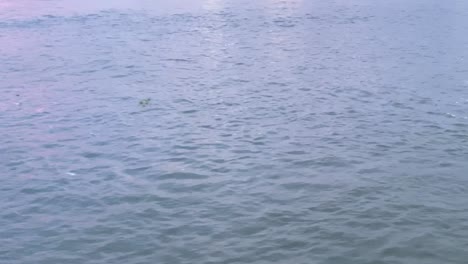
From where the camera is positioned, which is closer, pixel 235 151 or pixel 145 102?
pixel 235 151

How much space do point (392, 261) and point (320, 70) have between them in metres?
20.6

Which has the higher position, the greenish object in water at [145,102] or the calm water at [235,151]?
the greenish object in water at [145,102]

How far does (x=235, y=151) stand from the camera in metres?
21.8

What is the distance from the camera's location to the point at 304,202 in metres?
17.8

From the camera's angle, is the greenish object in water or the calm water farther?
the greenish object in water

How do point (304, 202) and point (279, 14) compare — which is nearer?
point (304, 202)

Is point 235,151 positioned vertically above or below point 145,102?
below

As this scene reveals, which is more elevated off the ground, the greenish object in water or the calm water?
the greenish object in water

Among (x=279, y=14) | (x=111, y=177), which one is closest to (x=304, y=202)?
(x=111, y=177)

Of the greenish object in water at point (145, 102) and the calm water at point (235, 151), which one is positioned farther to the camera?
the greenish object in water at point (145, 102)

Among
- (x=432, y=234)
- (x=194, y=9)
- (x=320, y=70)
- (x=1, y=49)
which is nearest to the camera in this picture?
(x=432, y=234)

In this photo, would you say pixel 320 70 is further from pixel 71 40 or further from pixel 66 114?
pixel 71 40

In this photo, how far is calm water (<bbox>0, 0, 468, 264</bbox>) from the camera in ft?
51.5

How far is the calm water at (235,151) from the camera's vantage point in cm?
1571
